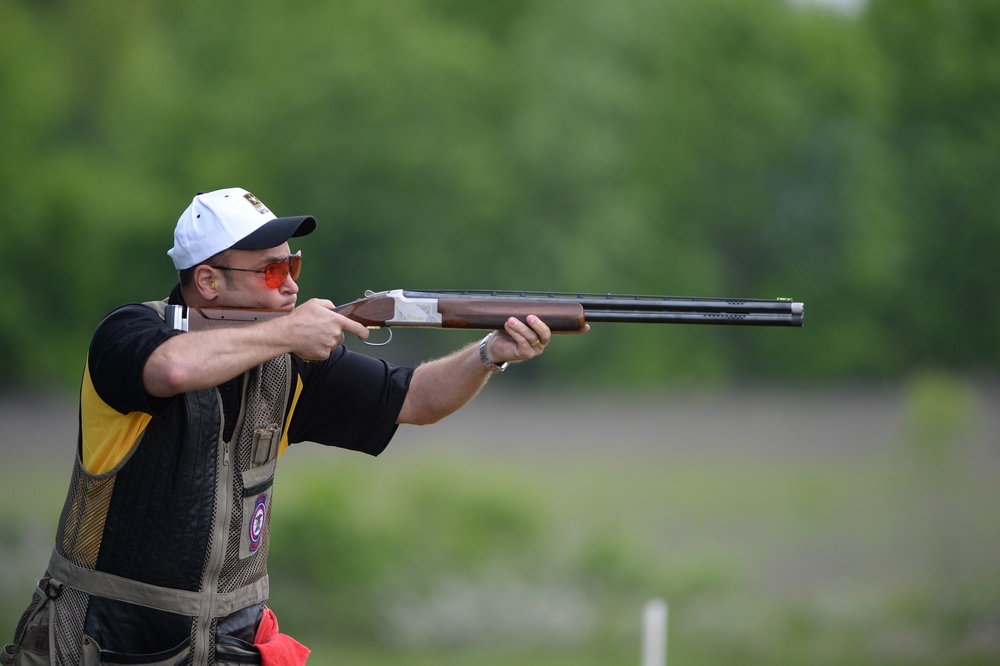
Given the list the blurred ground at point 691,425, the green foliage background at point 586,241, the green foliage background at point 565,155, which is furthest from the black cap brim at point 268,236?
the blurred ground at point 691,425

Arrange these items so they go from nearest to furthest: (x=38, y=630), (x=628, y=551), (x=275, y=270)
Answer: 1. (x=38, y=630)
2. (x=275, y=270)
3. (x=628, y=551)

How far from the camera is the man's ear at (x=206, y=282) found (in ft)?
13.1

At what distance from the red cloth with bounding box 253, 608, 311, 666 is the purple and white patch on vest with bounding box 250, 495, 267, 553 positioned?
0.25 metres

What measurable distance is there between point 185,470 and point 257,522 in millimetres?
353

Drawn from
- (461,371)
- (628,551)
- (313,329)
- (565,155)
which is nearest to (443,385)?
(461,371)

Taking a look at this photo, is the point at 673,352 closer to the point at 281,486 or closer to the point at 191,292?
the point at 281,486

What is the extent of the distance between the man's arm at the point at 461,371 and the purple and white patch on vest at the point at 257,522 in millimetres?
642

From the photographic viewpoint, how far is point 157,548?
371 centimetres

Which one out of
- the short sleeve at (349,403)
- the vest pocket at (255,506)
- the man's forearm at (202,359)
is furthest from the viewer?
the short sleeve at (349,403)

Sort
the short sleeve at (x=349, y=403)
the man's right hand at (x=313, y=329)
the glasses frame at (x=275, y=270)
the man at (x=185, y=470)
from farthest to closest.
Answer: the short sleeve at (x=349, y=403) < the glasses frame at (x=275, y=270) < the man's right hand at (x=313, y=329) < the man at (x=185, y=470)

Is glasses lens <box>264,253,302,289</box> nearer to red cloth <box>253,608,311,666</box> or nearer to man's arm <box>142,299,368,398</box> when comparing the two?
man's arm <box>142,299,368,398</box>

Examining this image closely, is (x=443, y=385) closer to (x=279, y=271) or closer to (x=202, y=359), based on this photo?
(x=279, y=271)

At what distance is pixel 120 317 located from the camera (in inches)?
146

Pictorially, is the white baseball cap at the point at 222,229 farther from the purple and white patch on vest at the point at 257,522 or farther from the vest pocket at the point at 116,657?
the vest pocket at the point at 116,657
